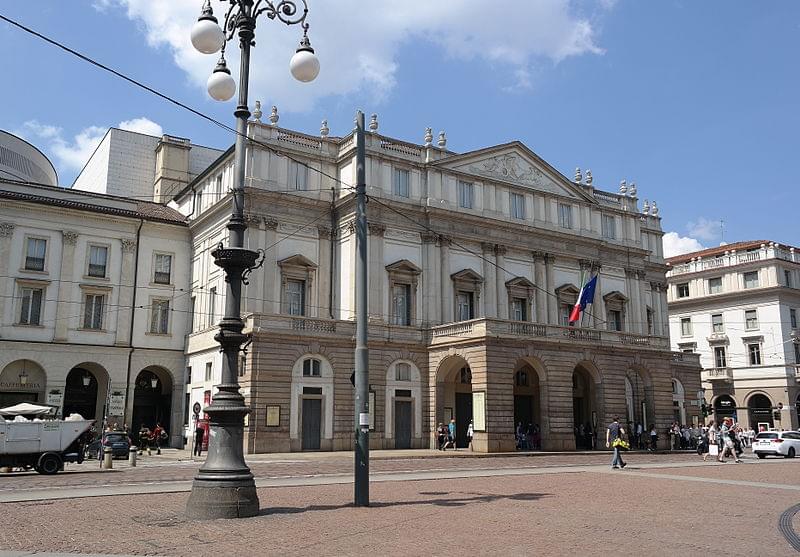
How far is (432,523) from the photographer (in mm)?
12453

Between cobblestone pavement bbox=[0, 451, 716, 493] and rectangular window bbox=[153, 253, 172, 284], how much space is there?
15485mm

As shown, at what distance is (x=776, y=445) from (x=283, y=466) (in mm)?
26466

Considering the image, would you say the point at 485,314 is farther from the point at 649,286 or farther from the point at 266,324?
the point at 649,286

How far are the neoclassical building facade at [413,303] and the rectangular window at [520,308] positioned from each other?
0.20m

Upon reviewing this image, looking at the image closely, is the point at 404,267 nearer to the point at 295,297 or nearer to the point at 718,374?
the point at 295,297

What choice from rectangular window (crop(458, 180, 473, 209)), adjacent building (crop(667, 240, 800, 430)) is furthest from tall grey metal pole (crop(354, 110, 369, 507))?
adjacent building (crop(667, 240, 800, 430))

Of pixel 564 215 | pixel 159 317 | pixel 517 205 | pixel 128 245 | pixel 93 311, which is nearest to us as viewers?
pixel 93 311

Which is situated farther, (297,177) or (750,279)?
(750,279)

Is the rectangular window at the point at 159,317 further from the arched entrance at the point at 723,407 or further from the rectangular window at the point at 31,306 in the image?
the arched entrance at the point at 723,407

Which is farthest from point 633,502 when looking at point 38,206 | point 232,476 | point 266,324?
point 38,206

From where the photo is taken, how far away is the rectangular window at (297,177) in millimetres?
41938

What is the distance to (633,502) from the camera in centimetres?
1564

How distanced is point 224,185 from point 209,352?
33.1 ft

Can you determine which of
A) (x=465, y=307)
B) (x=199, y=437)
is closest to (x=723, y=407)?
(x=465, y=307)
